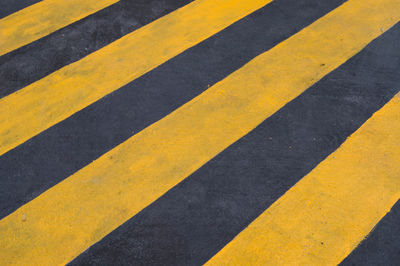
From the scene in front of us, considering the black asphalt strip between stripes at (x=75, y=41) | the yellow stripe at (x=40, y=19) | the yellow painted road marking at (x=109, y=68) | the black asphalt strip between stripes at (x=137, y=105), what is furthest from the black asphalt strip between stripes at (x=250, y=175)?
the yellow stripe at (x=40, y=19)

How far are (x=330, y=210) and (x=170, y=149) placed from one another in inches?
54.3

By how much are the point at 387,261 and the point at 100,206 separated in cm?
212

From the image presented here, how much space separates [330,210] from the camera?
303 cm

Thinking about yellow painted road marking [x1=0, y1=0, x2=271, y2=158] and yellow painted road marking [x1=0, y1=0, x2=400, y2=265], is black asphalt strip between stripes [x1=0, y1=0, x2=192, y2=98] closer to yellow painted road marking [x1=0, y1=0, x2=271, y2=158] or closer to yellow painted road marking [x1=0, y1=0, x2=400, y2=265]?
yellow painted road marking [x1=0, y1=0, x2=271, y2=158]

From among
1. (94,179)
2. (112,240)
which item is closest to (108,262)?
(112,240)

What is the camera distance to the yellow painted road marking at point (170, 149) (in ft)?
9.88

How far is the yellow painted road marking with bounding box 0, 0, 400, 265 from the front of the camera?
3.01 meters

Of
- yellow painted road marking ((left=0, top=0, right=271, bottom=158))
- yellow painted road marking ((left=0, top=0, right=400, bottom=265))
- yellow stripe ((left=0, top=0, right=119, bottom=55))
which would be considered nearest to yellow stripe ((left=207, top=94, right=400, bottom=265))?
yellow painted road marking ((left=0, top=0, right=400, bottom=265))

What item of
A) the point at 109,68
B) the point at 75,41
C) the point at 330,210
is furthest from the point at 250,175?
the point at 75,41

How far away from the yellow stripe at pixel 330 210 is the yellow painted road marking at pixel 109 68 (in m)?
1.98

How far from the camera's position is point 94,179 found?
10.8 ft

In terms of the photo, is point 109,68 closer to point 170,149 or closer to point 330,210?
point 170,149

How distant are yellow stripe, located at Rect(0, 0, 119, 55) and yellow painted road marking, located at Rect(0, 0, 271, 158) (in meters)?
0.75

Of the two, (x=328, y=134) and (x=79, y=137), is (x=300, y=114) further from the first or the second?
(x=79, y=137)
